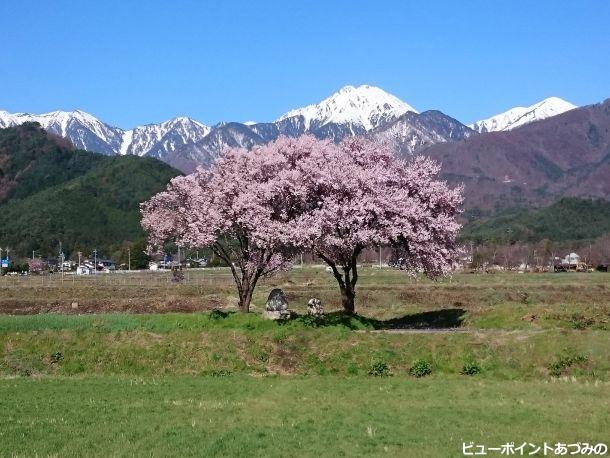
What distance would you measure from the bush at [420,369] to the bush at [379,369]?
1.16m

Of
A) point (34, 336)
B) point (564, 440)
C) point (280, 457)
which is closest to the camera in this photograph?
point (280, 457)

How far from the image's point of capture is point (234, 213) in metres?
43.2

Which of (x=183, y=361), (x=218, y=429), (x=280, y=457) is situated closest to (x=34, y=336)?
(x=183, y=361)

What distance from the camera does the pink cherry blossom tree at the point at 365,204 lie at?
40438mm

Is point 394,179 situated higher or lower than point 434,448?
higher

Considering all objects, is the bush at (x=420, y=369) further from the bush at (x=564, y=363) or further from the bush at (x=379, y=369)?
the bush at (x=564, y=363)

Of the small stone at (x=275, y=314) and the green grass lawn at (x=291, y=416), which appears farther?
the small stone at (x=275, y=314)

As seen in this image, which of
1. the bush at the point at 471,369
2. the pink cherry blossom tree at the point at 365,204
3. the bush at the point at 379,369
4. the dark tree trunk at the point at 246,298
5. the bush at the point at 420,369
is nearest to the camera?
the bush at the point at 471,369

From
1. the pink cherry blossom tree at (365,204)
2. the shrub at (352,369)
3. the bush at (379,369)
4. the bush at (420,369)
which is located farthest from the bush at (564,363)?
the pink cherry blossom tree at (365,204)

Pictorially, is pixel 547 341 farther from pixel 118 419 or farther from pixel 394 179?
pixel 118 419

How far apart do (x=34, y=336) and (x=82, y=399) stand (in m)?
13.9

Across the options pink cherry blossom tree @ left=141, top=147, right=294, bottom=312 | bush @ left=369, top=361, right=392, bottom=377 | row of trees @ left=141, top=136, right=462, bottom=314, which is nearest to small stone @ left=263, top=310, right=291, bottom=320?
pink cherry blossom tree @ left=141, top=147, right=294, bottom=312

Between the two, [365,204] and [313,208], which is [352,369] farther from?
[313,208]

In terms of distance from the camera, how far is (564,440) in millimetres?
18406
